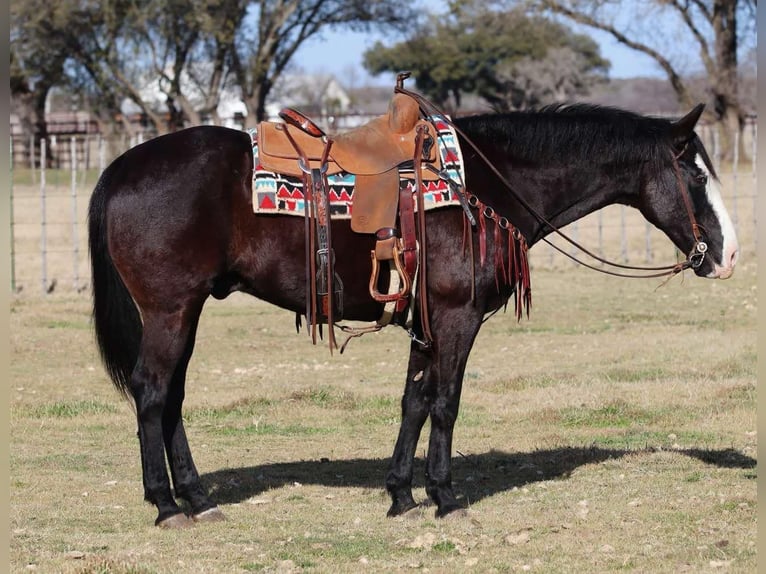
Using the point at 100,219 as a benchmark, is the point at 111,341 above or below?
below

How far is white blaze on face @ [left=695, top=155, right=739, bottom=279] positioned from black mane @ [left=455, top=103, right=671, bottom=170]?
11.7 inches

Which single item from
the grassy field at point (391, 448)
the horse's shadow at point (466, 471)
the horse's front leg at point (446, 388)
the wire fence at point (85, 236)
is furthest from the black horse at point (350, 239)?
the wire fence at point (85, 236)

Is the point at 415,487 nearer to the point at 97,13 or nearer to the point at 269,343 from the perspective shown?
the point at 269,343

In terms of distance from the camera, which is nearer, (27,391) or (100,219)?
(100,219)

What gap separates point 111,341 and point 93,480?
1234 mm

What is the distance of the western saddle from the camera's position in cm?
619

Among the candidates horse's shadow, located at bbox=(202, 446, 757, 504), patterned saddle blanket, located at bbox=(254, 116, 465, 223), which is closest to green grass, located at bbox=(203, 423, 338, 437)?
horse's shadow, located at bbox=(202, 446, 757, 504)

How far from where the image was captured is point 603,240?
23.6 meters

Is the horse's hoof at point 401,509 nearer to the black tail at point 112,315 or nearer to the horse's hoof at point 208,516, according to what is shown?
the horse's hoof at point 208,516

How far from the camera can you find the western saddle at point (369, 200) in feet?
20.3

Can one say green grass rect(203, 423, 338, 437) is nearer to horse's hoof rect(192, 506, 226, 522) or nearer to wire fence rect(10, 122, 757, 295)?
horse's hoof rect(192, 506, 226, 522)

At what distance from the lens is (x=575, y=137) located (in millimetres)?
6590

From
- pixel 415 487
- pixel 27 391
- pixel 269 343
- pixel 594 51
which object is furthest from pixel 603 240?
pixel 594 51

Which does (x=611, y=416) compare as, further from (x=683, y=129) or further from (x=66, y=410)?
(x=66, y=410)
